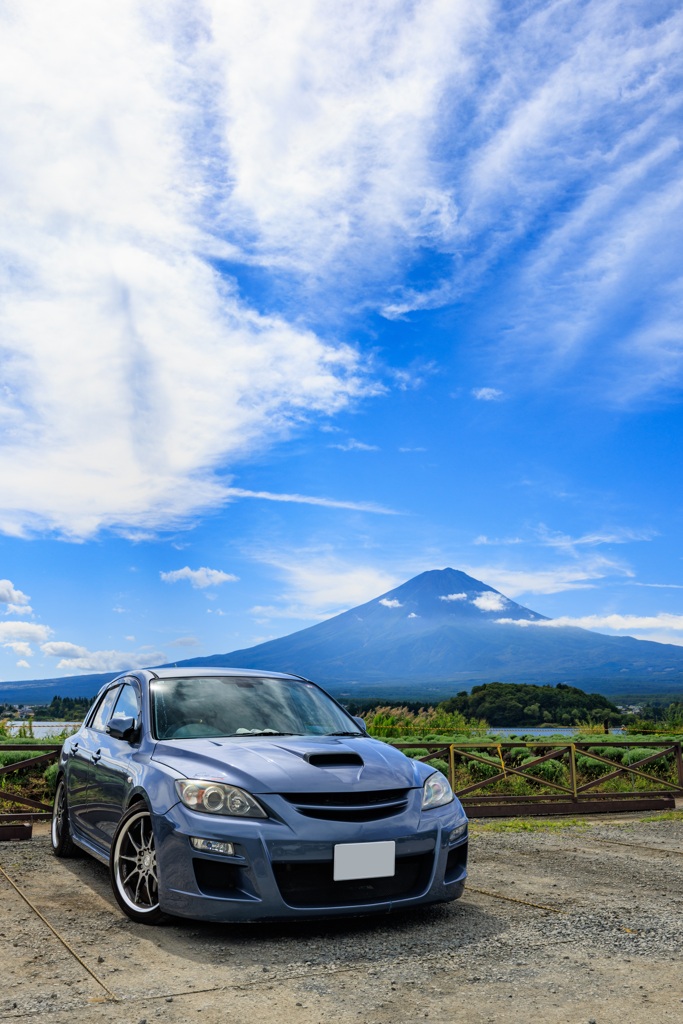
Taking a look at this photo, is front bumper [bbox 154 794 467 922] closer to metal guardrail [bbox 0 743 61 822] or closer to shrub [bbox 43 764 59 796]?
metal guardrail [bbox 0 743 61 822]

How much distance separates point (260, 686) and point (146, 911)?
72.5 inches

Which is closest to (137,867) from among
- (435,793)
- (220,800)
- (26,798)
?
(220,800)

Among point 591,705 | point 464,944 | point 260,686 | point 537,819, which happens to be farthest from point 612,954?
point 591,705

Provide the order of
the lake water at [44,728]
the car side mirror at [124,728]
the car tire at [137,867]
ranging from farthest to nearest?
the lake water at [44,728], the car side mirror at [124,728], the car tire at [137,867]

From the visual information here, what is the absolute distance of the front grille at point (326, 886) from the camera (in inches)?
195

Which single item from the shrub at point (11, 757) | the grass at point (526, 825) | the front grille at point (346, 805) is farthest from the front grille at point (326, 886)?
the shrub at point (11, 757)

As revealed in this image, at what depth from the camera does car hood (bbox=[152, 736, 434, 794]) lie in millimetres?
5145

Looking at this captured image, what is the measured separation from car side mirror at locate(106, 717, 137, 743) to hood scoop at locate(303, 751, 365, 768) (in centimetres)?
133

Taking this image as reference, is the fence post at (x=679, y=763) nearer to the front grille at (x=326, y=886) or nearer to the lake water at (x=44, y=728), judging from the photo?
the lake water at (x=44, y=728)

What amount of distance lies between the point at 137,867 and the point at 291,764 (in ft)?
3.71

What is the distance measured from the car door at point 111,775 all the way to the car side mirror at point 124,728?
0.04 m

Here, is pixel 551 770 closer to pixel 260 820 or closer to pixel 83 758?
pixel 83 758

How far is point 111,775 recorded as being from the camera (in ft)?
20.5

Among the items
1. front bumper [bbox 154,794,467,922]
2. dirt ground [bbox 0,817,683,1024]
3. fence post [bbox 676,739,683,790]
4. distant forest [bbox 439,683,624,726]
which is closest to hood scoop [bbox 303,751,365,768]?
front bumper [bbox 154,794,467,922]
